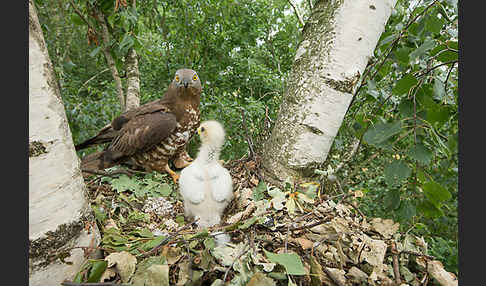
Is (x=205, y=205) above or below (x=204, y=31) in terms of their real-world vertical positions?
below

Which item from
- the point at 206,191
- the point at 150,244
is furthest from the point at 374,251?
the point at 206,191

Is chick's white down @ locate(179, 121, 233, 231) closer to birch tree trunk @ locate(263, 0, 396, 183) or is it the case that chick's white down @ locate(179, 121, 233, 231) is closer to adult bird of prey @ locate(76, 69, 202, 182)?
birch tree trunk @ locate(263, 0, 396, 183)

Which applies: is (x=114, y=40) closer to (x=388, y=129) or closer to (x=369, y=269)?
(x=388, y=129)

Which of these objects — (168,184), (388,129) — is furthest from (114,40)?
(388,129)

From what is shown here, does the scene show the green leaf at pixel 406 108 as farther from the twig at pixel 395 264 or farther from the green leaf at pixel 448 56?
the twig at pixel 395 264

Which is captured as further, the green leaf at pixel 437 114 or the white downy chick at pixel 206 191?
the white downy chick at pixel 206 191

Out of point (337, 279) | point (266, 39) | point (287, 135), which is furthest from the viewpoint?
point (266, 39)

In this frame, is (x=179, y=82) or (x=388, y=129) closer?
(x=388, y=129)

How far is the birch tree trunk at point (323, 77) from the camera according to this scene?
1.37m

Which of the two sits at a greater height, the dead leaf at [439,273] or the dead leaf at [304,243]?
the dead leaf at [439,273]

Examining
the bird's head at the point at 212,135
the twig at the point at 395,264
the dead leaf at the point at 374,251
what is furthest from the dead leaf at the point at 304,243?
the bird's head at the point at 212,135

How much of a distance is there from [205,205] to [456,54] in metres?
1.45

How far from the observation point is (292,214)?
128 centimetres

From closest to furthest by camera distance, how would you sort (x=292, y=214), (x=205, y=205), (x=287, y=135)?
(x=292, y=214) < (x=287, y=135) < (x=205, y=205)
